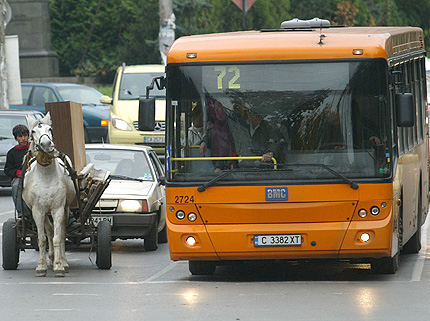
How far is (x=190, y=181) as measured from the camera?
12.4 meters

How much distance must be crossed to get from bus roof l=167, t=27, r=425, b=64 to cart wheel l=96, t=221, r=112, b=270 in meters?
2.26

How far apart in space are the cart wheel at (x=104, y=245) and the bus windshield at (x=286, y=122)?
162 centimetres

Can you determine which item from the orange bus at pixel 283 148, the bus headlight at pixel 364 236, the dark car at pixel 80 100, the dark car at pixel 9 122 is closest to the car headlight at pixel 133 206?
the orange bus at pixel 283 148

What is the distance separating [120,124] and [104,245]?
1407 cm

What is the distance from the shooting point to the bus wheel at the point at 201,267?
13.2 meters

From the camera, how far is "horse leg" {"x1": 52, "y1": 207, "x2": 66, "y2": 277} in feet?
43.3

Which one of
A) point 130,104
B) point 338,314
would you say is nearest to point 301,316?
point 338,314

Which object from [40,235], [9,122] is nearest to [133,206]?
[40,235]

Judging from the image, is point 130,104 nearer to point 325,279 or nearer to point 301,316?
point 325,279

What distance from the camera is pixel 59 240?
13211 mm

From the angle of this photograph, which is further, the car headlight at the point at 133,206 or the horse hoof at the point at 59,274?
the car headlight at the point at 133,206

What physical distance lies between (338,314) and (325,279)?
2.61 metres

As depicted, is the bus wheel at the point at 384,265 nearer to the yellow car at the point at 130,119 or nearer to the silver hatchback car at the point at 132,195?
the silver hatchback car at the point at 132,195

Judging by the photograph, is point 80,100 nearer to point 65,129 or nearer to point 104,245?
point 65,129
